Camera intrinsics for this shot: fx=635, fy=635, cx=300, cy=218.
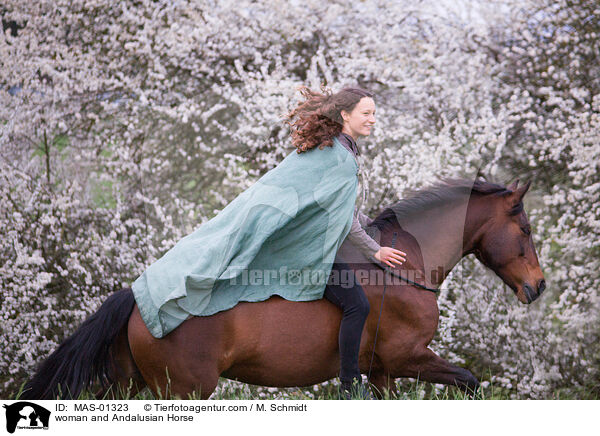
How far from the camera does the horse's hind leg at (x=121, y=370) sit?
339 centimetres

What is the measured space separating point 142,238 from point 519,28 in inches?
165

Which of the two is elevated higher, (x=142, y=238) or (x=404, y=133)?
(x=404, y=133)

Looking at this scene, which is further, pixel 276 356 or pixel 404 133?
pixel 404 133

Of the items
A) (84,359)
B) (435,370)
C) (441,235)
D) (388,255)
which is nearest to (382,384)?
(435,370)

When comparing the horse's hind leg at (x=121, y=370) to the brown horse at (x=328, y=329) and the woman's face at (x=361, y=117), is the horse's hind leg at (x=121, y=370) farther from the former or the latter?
the woman's face at (x=361, y=117)

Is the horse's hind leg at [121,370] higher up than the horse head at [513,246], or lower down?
lower down

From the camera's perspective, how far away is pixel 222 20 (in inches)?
253
